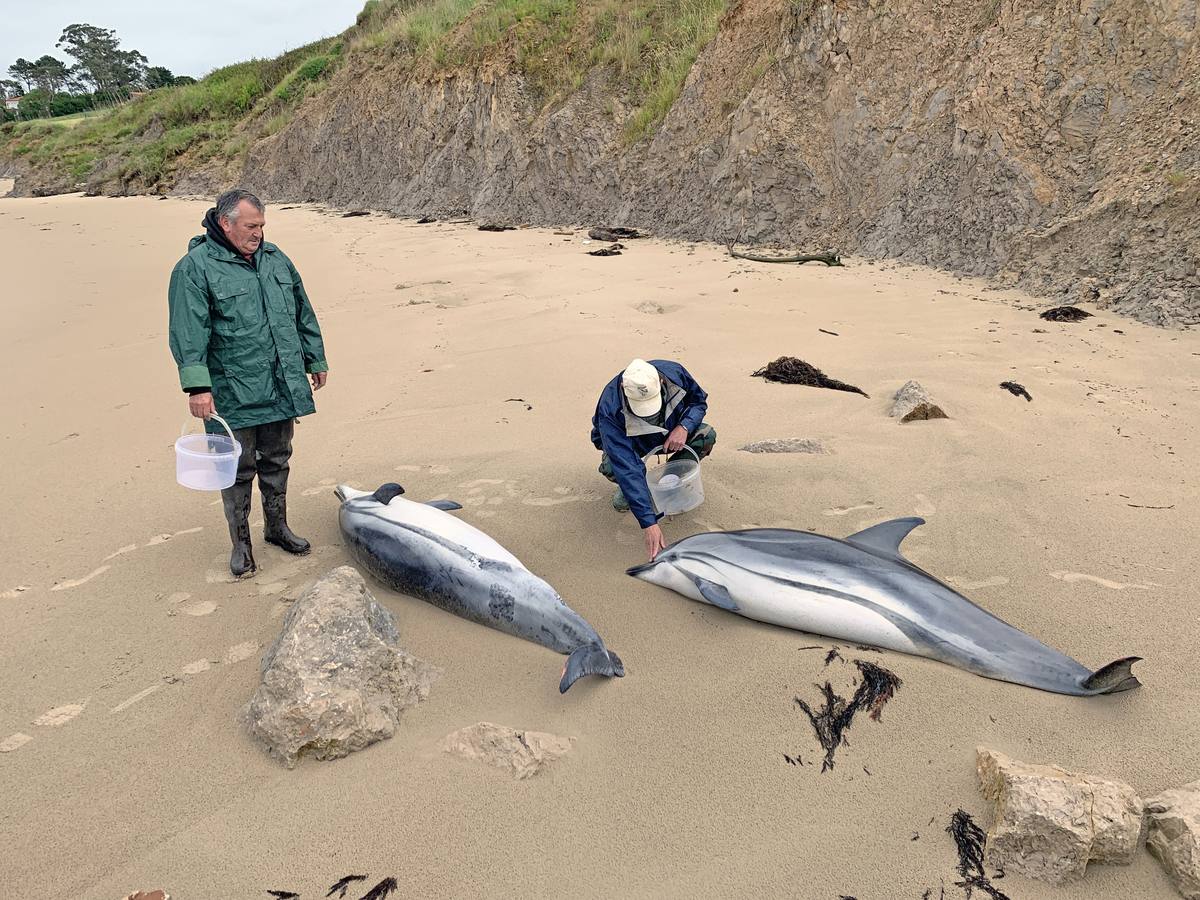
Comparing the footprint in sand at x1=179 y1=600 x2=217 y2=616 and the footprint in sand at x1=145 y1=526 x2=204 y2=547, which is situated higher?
the footprint in sand at x1=145 y1=526 x2=204 y2=547

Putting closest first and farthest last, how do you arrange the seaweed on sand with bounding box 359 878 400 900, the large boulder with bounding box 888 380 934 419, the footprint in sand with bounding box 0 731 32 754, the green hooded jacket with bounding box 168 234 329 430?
the seaweed on sand with bounding box 359 878 400 900 → the footprint in sand with bounding box 0 731 32 754 → the green hooded jacket with bounding box 168 234 329 430 → the large boulder with bounding box 888 380 934 419

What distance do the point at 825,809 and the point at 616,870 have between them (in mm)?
700

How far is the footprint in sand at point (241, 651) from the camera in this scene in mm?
3309

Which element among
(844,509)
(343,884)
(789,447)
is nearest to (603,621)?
(343,884)

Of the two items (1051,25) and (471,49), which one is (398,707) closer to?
(1051,25)

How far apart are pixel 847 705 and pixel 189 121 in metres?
35.4

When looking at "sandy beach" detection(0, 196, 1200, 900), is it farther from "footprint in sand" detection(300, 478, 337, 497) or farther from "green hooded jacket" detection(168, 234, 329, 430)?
"green hooded jacket" detection(168, 234, 329, 430)

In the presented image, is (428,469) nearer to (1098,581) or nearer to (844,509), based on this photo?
(844,509)

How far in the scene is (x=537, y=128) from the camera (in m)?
16.0

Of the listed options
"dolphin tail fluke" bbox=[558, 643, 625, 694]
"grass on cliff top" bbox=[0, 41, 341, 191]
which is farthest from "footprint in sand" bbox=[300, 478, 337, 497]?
"grass on cliff top" bbox=[0, 41, 341, 191]

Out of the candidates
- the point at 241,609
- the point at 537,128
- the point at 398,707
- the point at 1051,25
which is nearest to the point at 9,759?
the point at 241,609

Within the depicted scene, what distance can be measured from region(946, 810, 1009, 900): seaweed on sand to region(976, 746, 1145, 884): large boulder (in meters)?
0.04

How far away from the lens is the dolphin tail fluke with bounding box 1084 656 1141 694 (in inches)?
107

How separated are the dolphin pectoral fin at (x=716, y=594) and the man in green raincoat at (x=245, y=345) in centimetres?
219
